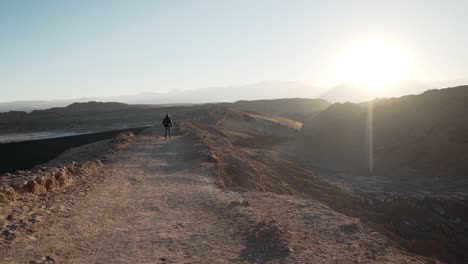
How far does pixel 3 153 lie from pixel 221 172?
20.4 metres

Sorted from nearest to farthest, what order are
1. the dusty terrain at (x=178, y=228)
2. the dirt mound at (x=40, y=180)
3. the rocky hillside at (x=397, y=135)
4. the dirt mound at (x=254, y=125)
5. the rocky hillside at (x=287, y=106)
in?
the dusty terrain at (x=178, y=228)
the dirt mound at (x=40, y=180)
the rocky hillside at (x=397, y=135)
the dirt mound at (x=254, y=125)
the rocky hillside at (x=287, y=106)

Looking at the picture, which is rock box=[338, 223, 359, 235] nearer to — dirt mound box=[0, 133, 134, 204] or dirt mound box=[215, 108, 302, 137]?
dirt mound box=[0, 133, 134, 204]

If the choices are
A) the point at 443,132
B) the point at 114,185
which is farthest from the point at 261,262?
the point at 443,132

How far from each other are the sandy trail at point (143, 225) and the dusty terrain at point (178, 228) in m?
0.02

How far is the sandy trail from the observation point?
7.47m

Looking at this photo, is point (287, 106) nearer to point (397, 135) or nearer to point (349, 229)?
point (397, 135)

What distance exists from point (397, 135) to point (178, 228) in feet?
96.9

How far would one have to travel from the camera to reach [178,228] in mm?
9016

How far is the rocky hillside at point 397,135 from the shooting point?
2800 centimetres

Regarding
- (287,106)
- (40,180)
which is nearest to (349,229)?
(40,180)

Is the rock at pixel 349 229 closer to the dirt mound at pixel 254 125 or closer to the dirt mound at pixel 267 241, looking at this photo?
the dirt mound at pixel 267 241

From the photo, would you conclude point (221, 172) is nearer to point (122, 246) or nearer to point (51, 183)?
point (51, 183)

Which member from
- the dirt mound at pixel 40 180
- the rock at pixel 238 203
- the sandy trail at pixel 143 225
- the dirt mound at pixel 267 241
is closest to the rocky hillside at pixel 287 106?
the dirt mound at pixel 40 180

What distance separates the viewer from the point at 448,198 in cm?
2042
